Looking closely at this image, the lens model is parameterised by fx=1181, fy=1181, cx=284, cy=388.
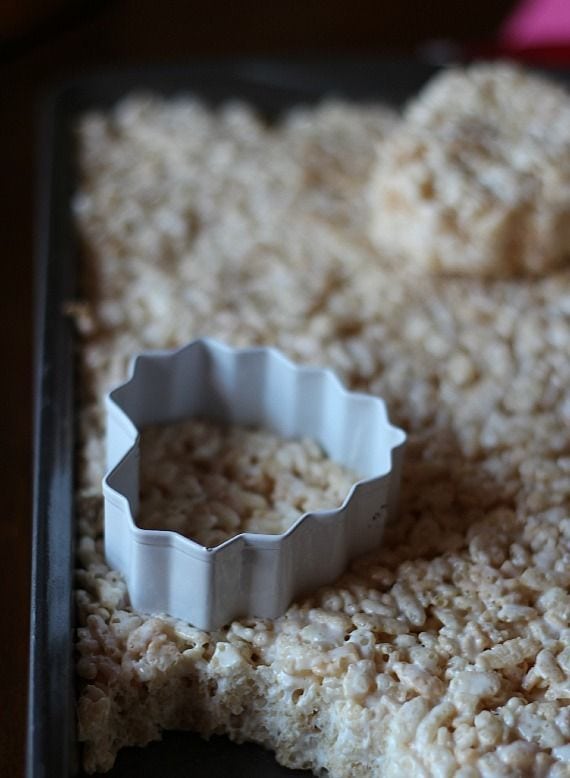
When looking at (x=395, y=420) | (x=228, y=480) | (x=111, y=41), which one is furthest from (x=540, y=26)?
(x=228, y=480)

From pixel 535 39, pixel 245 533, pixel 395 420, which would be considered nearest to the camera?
pixel 245 533

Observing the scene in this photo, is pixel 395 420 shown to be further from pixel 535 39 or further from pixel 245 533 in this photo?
pixel 535 39

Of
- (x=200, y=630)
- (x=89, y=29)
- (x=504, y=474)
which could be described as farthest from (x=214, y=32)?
(x=200, y=630)

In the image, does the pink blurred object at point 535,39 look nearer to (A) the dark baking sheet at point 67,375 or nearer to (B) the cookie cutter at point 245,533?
(A) the dark baking sheet at point 67,375

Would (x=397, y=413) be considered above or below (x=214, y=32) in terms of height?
below

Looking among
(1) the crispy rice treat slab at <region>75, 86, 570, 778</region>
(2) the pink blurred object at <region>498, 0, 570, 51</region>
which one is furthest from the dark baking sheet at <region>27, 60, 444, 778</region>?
(2) the pink blurred object at <region>498, 0, 570, 51</region>

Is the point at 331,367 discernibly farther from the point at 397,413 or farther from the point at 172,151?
the point at 172,151
